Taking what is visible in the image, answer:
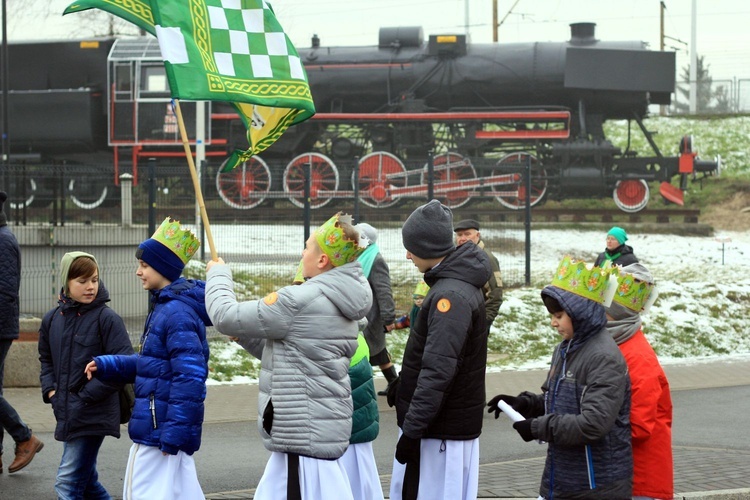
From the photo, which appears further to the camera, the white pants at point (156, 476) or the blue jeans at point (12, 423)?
the blue jeans at point (12, 423)

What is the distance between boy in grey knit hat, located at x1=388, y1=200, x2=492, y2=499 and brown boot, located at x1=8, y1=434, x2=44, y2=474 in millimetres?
3213

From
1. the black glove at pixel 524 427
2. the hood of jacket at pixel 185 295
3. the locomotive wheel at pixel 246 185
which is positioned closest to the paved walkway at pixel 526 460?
the hood of jacket at pixel 185 295

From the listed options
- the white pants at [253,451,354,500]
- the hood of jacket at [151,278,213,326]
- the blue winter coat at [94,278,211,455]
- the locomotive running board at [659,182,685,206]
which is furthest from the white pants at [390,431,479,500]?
the locomotive running board at [659,182,685,206]

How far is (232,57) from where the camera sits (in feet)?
19.3

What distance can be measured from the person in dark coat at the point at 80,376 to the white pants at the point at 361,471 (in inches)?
50.2

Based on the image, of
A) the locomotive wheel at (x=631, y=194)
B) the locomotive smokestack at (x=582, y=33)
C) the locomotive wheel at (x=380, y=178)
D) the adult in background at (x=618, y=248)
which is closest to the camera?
the adult in background at (x=618, y=248)

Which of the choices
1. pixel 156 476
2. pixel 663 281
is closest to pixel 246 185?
pixel 663 281

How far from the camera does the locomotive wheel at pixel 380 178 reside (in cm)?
2258

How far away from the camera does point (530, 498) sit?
21.8 ft

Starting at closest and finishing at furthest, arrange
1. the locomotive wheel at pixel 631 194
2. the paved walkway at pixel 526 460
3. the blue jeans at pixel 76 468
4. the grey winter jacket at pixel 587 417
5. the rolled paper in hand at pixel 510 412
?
the grey winter jacket at pixel 587 417
the rolled paper in hand at pixel 510 412
the blue jeans at pixel 76 468
the paved walkway at pixel 526 460
the locomotive wheel at pixel 631 194

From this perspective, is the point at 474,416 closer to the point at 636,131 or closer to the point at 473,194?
the point at 473,194

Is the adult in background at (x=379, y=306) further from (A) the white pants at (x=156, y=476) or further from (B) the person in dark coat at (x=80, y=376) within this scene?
(A) the white pants at (x=156, y=476)

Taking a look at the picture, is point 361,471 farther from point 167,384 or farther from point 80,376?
point 80,376

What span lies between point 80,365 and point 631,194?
19.9 metres
